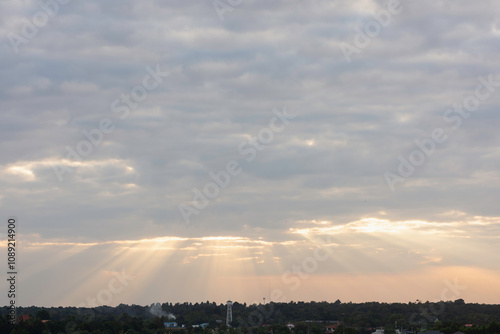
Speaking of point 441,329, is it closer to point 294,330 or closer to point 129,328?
point 294,330

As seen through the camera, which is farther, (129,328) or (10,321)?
(129,328)

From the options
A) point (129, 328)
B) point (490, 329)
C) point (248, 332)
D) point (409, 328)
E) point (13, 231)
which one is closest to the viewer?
point (13, 231)

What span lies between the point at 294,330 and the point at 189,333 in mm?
31515

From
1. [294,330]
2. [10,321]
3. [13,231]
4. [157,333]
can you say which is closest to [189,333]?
[157,333]

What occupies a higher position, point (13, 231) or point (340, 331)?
point (13, 231)

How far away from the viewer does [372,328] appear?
19550 cm

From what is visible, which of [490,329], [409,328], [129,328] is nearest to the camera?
[490,329]

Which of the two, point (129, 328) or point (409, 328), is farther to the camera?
point (409, 328)

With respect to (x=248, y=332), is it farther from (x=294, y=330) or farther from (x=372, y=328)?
(x=372, y=328)

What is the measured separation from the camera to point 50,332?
129125mm

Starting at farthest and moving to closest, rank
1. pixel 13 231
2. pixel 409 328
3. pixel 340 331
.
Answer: pixel 409 328
pixel 340 331
pixel 13 231

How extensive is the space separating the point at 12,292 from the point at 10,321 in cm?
3860

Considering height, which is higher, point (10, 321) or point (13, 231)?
point (13, 231)

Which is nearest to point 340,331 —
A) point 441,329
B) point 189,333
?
point 441,329
